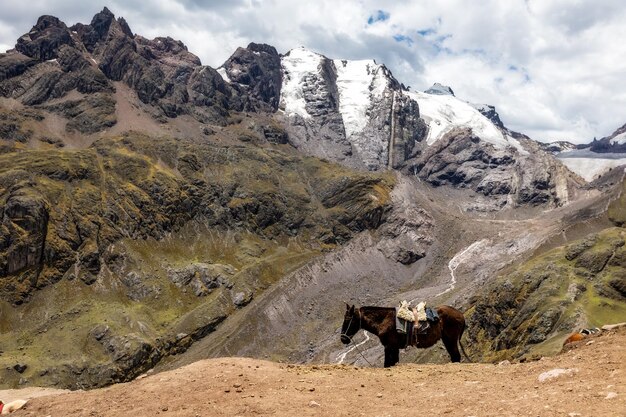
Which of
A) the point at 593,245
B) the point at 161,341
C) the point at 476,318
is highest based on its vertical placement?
the point at 593,245

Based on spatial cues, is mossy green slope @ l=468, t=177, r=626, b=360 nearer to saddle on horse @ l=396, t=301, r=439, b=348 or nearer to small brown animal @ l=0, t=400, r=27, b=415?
saddle on horse @ l=396, t=301, r=439, b=348

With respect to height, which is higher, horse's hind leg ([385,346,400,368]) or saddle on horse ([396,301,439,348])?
saddle on horse ([396,301,439,348])

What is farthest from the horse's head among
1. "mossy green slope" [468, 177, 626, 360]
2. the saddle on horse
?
"mossy green slope" [468, 177, 626, 360]

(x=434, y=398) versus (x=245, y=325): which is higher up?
(x=434, y=398)

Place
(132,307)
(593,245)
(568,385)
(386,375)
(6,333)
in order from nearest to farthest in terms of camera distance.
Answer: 1. (568,385)
2. (386,375)
3. (593,245)
4. (6,333)
5. (132,307)

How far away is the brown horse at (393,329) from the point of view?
98.1ft

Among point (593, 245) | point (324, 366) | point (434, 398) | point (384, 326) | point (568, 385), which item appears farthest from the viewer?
point (593, 245)

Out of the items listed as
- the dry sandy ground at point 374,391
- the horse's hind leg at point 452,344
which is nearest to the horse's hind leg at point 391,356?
the dry sandy ground at point 374,391

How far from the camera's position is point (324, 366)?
2609 centimetres

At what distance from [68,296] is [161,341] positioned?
4293 cm

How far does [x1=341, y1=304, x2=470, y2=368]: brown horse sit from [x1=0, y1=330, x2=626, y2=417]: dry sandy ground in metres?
3.61

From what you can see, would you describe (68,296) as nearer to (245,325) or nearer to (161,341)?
(161,341)

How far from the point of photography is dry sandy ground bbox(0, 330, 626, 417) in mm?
16844

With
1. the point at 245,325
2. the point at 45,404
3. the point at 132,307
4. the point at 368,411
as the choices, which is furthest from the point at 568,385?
the point at 132,307
